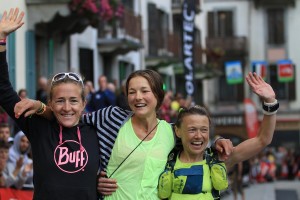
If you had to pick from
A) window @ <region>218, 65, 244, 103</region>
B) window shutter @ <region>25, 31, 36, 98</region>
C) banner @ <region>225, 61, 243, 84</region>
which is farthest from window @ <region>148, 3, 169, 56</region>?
window @ <region>218, 65, 244, 103</region>

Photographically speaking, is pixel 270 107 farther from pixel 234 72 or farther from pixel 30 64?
pixel 234 72

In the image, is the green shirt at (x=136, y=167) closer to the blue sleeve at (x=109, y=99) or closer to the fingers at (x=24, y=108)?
the fingers at (x=24, y=108)

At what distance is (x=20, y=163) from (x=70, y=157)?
5.00 meters

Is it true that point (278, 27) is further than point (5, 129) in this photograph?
Yes

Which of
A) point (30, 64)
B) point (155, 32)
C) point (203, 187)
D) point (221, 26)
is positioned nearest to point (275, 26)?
point (221, 26)

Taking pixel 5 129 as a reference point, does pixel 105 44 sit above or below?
above

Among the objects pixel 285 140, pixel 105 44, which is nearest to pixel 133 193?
pixel 105 44

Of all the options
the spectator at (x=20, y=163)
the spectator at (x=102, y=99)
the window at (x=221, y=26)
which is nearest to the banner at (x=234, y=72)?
the window at (x=221, y=26)

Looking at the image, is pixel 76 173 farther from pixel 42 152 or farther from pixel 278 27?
pixel 278 27

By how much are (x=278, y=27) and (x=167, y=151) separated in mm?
41507

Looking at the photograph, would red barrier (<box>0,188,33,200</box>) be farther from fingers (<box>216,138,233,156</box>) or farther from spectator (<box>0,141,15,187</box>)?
fingers (<box>216,138,233,156</box>)

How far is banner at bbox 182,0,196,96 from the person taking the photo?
1780cm

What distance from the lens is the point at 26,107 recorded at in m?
4.70

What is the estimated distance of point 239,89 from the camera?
45.4 meters
